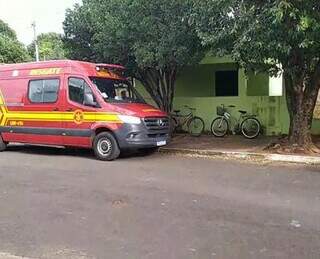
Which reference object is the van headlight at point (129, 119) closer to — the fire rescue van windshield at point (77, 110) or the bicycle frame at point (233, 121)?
the fire rescue van windshield at point (77, 110)

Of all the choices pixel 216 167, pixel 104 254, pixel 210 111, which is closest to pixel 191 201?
pixel 104 254

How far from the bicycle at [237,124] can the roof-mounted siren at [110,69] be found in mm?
4446

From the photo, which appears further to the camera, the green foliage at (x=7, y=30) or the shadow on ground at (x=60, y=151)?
the green foliage at (x=7, y=30)

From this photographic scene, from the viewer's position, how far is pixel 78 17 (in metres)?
17.6

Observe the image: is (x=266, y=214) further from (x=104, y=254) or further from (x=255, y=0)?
(x=255, y=0)

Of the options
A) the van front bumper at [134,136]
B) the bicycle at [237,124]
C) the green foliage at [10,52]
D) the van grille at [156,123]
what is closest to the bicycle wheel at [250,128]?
the bicycle at [237,124]

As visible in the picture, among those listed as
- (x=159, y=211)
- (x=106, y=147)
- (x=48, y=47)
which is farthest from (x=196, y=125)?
(x=48, y=47)

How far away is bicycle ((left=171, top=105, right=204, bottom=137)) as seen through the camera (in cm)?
1862

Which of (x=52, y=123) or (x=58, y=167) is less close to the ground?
(x=52, y=123)

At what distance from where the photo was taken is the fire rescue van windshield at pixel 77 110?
12.6 metres

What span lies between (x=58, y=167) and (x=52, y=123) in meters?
2.22

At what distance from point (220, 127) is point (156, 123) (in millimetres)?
5374

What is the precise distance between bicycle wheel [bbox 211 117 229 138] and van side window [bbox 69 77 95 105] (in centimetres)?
610

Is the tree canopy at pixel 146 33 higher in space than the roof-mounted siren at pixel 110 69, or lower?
higher
